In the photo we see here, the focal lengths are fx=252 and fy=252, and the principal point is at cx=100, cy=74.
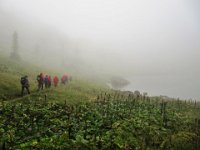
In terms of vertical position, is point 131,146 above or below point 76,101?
below

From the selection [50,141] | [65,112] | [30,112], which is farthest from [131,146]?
[30,112]

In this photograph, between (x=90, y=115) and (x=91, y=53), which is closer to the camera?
(x=90, y=115)

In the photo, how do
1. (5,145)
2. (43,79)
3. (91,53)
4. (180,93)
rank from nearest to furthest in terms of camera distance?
(5,145) → (43,79) → (180,93) → (91,53)

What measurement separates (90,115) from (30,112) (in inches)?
201

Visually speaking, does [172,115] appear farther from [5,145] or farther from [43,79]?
[43,79]

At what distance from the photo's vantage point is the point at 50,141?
50.7 ft

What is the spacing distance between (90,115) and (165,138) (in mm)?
6588

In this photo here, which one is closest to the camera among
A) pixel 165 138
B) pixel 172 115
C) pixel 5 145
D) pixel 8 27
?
pixel 5 145

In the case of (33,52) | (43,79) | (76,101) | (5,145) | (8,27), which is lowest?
(5,145)

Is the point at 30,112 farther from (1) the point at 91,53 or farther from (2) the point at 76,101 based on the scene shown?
(1) the point at 91,53

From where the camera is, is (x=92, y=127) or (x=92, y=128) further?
(x=92, y=127)

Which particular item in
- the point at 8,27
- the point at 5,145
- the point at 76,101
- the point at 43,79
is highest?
the point at 8,27

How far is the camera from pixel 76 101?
28.3 metres

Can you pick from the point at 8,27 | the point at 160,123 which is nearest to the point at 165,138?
the point at 160,123
